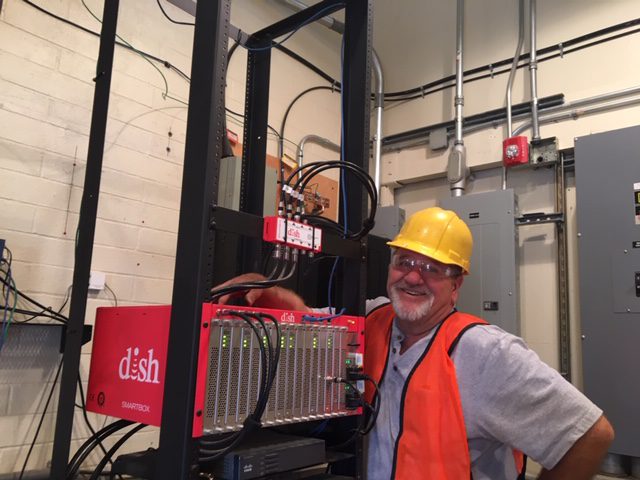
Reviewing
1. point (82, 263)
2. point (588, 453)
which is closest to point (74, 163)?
point (82, 263)

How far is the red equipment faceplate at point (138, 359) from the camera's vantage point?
979 millimetres

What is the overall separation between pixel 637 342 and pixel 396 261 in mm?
1422

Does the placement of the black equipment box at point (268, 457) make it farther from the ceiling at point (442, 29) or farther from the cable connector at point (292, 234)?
the ceiling at point (442, 29)

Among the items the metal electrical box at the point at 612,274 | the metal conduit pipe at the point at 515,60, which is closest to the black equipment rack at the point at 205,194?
the metal electrical box at the point at 612,274

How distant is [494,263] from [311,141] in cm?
149

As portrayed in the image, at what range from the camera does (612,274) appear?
2.48m

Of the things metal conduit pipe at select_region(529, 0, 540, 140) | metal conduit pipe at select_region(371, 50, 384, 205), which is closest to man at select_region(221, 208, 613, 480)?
metal conduit pipe at select_region(529, 0, 540, 140)

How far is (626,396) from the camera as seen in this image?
2.37 m

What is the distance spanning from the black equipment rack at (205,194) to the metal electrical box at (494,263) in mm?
1548

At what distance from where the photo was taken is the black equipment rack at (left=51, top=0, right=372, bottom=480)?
37.9 inches

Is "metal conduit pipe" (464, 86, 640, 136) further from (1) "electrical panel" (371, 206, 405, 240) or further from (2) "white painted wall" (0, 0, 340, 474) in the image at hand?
(2) "white painted wall" (0, 0, 340, 474)

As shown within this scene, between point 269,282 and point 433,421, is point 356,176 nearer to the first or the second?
point 269,282

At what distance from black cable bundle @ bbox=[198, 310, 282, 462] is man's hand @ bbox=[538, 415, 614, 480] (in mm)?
880

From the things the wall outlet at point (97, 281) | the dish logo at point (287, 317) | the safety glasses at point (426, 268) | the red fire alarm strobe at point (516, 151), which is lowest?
the dish logo at point (287, 317)
